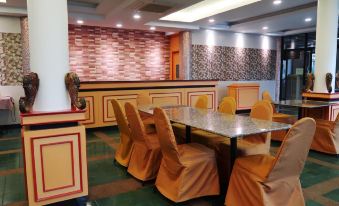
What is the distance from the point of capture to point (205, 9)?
6.89m

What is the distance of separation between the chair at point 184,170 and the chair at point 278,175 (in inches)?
11.5

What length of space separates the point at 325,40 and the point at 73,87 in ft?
15.4

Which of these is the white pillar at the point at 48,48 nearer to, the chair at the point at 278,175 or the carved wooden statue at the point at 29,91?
the carved wooden statue at the point at 29,91

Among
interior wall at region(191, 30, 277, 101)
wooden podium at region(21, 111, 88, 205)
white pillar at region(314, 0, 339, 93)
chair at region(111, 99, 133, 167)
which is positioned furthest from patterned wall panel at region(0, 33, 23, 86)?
white pillar at region(314, 0, 339, 93)

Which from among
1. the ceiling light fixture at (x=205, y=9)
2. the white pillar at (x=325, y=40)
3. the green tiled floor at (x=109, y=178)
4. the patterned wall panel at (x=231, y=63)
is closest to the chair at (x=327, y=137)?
the green tiled floor at (x=109, y=178)

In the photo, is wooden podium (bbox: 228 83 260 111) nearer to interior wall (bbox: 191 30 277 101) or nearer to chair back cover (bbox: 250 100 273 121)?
interior wall (bbox: 191 30 277 101)

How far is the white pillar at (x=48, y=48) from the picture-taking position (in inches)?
94.6

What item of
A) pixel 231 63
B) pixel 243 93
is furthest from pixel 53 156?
pixel 231 63

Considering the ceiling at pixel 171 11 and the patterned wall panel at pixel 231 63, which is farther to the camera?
the patterned wall panel at pixel 231 63

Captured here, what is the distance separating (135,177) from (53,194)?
1.00 meters

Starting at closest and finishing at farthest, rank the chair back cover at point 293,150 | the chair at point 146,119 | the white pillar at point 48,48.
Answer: the chair back cover at point 293,150, the white pillar at point 48,48, the chair at point 146,119

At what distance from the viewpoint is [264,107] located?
3.18 metres

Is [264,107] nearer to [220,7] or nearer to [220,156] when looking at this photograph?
[220,156]

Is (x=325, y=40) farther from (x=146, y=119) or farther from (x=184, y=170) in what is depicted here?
(x=184, y=170)
